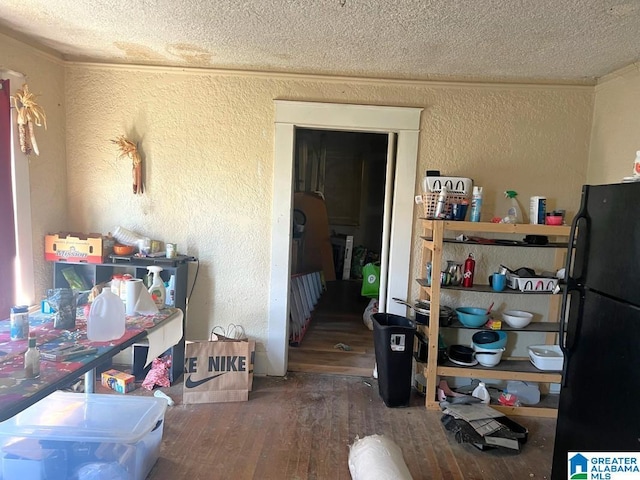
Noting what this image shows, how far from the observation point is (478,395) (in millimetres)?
2867

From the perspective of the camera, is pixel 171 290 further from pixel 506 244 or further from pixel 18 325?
pixel 506 244

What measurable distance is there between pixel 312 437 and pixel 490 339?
1463 mm

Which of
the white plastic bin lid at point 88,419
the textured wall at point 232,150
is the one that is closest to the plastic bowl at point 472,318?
the textured wall at point 232,150

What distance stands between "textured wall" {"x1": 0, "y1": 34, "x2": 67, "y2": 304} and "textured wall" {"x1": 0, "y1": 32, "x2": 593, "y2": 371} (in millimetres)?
22

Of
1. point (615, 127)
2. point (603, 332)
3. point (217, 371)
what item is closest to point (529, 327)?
point (603, 332)

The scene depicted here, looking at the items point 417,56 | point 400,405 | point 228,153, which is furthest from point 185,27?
point 400,405

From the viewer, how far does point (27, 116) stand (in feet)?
8.43

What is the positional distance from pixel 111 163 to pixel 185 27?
1.33 metres

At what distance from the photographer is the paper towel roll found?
2.05 metres

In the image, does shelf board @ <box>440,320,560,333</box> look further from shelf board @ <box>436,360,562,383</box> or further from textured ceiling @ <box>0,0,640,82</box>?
textured ceiling @ <box>0,0,640,82</box>

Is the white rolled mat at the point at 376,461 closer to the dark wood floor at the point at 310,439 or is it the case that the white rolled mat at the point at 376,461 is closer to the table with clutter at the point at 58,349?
the dark wood floor at the point at 310,439

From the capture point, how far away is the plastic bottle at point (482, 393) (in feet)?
9.26

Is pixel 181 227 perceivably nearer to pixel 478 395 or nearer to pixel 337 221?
pixel 478 395

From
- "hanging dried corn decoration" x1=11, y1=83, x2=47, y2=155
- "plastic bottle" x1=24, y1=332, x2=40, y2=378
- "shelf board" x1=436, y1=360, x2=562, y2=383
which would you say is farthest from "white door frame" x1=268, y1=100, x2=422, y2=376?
"plastic bottle" x1=24, y1=332, x2=40, y2=378
